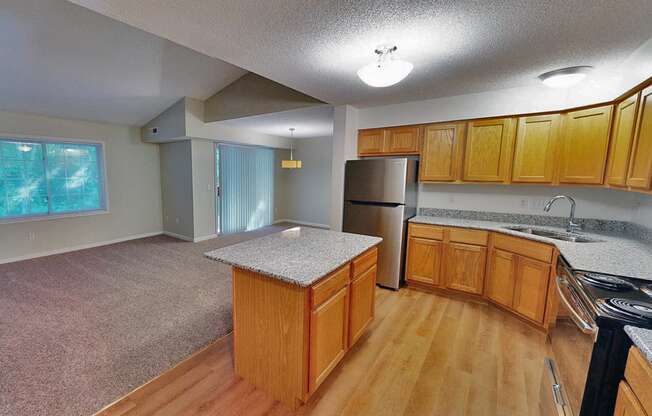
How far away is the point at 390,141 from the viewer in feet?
11.8

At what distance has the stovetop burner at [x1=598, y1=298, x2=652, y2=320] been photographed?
41.8 inches

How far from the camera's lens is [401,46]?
1.99 m

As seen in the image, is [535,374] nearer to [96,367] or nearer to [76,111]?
[96,367]

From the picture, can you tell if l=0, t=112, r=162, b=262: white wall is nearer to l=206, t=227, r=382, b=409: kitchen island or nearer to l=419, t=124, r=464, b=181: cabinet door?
l=206, t=227, r=382, b=409: kitchen island

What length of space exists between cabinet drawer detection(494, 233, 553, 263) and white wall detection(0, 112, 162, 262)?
633 centimetres

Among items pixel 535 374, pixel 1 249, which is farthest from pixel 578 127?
pixel 1 249

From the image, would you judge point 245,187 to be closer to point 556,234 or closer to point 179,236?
point 179,236

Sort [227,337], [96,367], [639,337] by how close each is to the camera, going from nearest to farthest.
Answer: [639,337]
[96,367]
[227,337]

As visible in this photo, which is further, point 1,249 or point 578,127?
point 1,249

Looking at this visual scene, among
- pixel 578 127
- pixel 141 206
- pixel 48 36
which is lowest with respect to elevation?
pixel 141 206

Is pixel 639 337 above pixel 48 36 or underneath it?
underneath

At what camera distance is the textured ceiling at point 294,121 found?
4.07 m

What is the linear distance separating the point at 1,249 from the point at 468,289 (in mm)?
6527

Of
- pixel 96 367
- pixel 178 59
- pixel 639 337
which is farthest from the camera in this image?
pixel 178 59
